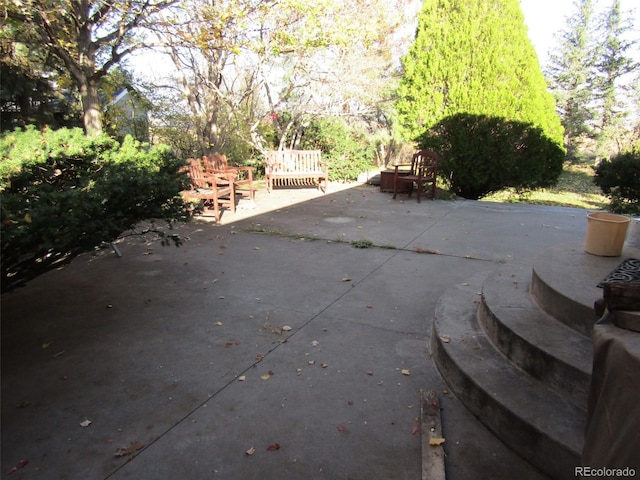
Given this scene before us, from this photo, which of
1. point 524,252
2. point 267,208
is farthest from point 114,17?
point 524,252

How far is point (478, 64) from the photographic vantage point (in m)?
8.26

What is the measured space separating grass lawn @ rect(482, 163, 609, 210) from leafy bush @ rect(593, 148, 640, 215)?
2.62 ft

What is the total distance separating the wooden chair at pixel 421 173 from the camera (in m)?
8.05

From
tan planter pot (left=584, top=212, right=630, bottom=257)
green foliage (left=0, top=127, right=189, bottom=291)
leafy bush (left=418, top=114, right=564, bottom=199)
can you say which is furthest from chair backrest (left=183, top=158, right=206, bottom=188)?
tan planter pot (left=584, top=212, right=630, bottom=257)

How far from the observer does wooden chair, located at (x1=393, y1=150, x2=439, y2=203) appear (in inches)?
317

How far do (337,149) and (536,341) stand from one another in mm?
8948

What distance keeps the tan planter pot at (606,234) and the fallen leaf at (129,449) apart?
124 inches

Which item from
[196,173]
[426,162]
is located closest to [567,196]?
[426,162]

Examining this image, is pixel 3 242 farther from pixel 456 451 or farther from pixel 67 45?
pixel 67 45

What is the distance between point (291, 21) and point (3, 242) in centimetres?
773

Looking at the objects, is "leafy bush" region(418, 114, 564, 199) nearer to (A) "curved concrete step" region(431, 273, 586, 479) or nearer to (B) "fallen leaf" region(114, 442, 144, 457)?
(A) "curved concrete step" region(431, 273, 586, 479)

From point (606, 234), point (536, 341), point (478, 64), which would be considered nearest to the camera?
point (536, 341)

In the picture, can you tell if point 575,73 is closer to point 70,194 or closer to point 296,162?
point 296,162

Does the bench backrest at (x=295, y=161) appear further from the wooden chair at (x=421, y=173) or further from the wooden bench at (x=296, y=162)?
the wooden chair at (x=421, y=173)
